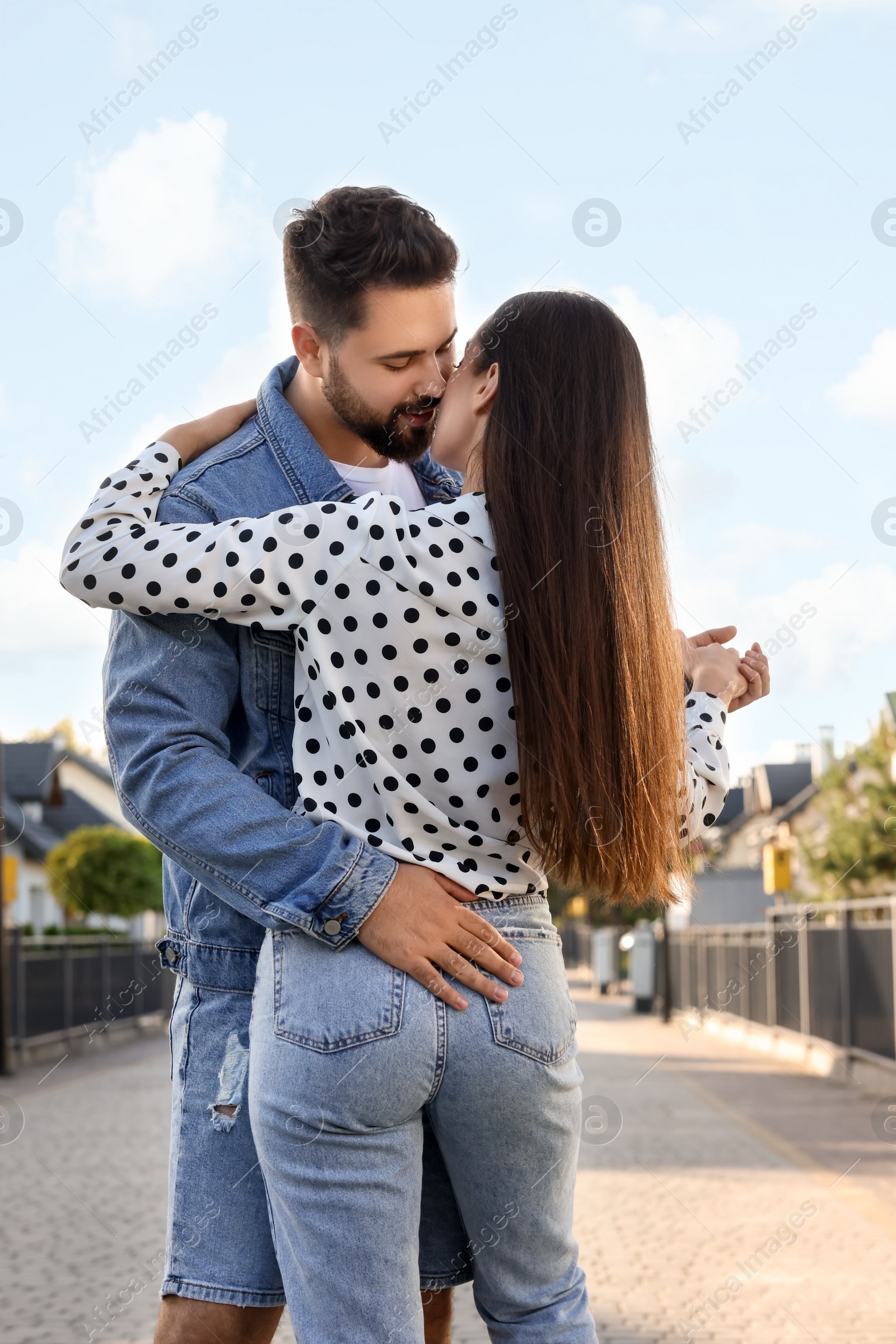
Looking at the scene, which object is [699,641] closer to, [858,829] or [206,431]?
[206,431]

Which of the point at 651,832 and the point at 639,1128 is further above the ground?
the point at 651,832

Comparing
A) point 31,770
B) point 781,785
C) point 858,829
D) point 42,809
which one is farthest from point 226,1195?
point 781,785

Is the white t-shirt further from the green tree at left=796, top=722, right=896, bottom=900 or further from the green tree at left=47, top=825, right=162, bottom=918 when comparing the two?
the green tree at left=47, top=825, right=162, bottom=918

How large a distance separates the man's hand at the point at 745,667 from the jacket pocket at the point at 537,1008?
1.82 ft

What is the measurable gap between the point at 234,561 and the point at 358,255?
0.60 m

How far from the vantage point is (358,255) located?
7.55ft

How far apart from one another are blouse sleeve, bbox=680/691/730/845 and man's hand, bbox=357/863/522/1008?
343 mm

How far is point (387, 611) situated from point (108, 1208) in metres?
7.00

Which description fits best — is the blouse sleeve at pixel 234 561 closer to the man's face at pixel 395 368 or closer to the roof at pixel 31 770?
the man's face at pixel 395 368

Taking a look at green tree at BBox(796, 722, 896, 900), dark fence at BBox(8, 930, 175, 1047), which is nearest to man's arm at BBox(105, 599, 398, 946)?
dark fence at BBox(8, 930, 175, 1047)

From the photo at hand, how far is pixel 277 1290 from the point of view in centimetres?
208

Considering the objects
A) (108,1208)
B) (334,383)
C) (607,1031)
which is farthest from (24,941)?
(334,383)

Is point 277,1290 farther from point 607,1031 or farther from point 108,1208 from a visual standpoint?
point 607,1031

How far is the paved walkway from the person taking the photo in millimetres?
5672
